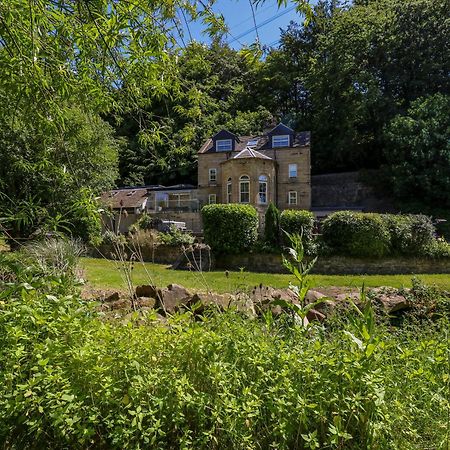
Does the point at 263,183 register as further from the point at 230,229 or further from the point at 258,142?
the point at 230,229

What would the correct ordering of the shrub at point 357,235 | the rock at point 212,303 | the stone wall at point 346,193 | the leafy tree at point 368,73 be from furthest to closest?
1. the stone wall at point 346,193
2. the leafy tree at point 368,73
3. the shrub at point 357,235
4. the rock at point 212,303

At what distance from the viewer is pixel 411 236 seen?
1617 centimetres

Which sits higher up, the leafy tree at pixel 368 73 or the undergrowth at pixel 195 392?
the leafy tree at pixel 368 73

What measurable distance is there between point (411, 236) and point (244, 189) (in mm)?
12464

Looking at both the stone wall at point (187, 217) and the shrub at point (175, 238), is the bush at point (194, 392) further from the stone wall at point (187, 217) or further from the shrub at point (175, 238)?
the stone wall at point (187, 217)

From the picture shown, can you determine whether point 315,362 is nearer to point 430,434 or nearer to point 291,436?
point 291,436

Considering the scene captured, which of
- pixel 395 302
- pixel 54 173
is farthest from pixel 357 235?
pixel 54 173

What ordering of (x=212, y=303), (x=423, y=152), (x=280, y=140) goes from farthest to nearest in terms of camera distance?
(x=280, y=140)
(x=423, y=152)
(x=212, y=303)

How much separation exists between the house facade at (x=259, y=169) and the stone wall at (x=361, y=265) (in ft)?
29.7

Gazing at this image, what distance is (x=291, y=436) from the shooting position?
5.37 ft

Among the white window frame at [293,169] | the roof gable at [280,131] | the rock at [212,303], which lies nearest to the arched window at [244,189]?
the white window frame at [293,169]

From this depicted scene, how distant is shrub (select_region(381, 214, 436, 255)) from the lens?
16.1 m

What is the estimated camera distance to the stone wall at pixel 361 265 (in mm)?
15961

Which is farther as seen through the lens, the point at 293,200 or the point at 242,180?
the point at 293,200
